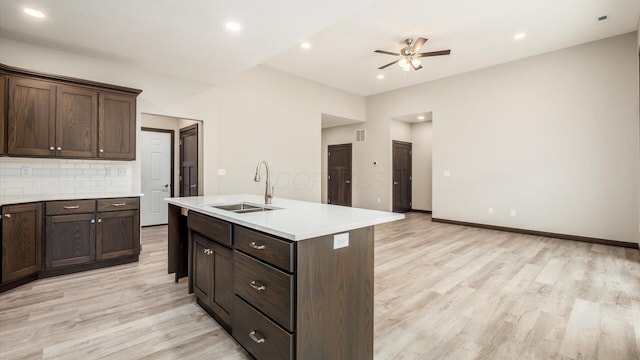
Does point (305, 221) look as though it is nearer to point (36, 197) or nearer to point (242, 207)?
point (242, 207)

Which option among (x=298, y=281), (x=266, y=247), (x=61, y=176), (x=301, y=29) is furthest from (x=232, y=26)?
(x=61, y=176)

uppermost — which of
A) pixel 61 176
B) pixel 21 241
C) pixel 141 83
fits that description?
pixel 141 83

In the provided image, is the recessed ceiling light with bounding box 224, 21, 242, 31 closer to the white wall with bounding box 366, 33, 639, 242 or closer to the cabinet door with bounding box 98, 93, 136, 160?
the cabinet door with bounding box 98, 93, 136, 160

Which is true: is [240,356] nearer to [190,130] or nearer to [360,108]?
[190,130]

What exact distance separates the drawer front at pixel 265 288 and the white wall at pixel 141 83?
3.33 metres

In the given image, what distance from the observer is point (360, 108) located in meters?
8.05

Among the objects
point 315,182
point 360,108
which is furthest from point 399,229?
point 360,108

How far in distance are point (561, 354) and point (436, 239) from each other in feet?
10.5

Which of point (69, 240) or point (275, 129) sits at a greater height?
point (275, 129)

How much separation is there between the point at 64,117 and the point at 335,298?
12.5 ft

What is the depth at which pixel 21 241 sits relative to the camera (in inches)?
115

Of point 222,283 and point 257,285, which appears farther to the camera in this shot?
point 222,283

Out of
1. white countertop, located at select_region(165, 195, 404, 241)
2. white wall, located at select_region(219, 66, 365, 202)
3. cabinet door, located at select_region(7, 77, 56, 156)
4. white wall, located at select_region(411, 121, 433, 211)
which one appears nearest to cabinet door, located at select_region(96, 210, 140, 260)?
cabinet door, located at select_region(7, 77, 56, 156)

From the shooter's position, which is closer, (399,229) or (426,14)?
(426,14)
